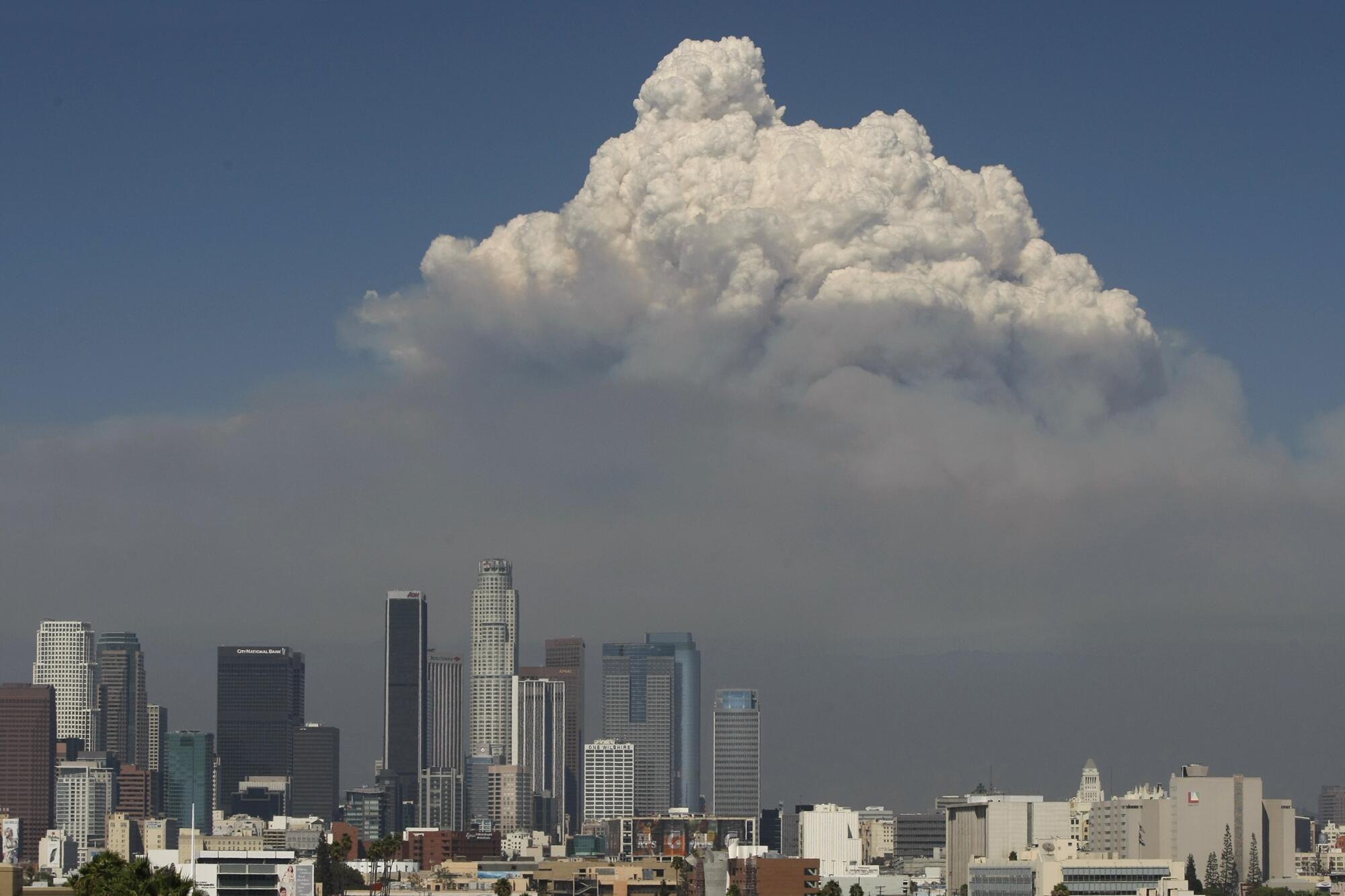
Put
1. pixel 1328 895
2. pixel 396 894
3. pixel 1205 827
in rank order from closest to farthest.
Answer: pixel 396 894 < pixel 1328 895 < pixel 1205 827

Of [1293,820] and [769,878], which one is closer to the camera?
[769,878]

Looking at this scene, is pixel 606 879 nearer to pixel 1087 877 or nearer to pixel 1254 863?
pixel 1087 877

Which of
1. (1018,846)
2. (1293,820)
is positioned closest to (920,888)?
(1018,846)

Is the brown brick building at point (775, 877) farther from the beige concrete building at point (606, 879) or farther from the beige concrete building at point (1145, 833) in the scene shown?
the beige concrete building at point (1145, 833)

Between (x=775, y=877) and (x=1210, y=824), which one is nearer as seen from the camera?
(x=775, y=877)

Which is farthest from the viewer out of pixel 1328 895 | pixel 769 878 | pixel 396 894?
pixel 1328 895

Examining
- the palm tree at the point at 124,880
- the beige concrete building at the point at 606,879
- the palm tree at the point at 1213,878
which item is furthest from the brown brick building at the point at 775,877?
the palm tree at the point at 124,880

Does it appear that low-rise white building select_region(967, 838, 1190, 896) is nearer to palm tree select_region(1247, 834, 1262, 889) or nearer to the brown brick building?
the brown brick building

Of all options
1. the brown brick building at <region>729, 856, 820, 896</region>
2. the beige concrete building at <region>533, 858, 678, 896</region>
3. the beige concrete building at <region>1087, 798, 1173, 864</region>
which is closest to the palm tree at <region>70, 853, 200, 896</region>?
the brown brick building at <region>729, 856, 820, 896</region>

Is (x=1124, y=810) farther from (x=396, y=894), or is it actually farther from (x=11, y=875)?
(x=11, y=875)

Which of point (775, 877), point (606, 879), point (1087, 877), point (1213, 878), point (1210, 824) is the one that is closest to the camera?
point (775, 877)

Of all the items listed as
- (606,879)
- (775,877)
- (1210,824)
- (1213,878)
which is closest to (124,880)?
(775,877)
